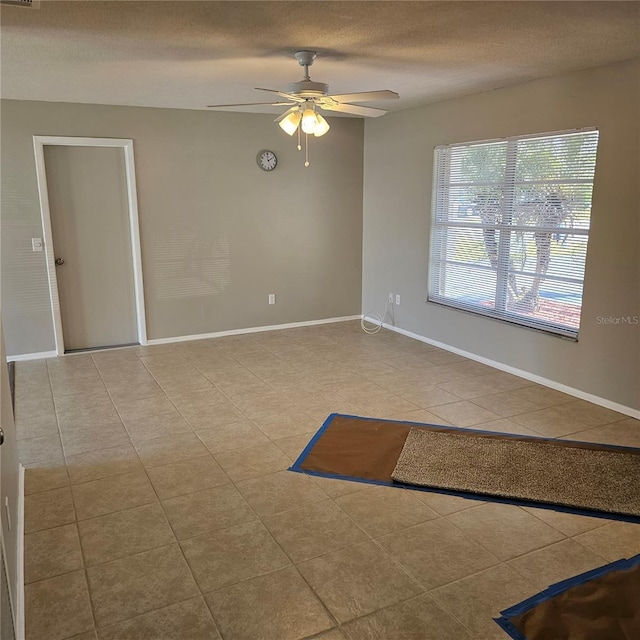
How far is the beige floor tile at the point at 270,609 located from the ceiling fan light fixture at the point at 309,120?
2536mm

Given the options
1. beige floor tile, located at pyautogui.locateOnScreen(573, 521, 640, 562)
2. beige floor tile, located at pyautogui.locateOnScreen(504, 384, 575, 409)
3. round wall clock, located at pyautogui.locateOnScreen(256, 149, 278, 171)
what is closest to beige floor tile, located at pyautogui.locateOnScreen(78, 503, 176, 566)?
beige floor tile, located at pyautogui.locateOnScreen(573, 521, 640, 562)

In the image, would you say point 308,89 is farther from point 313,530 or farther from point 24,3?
point 313,530

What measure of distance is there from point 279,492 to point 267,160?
4.14m

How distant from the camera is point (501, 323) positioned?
5.02 metres

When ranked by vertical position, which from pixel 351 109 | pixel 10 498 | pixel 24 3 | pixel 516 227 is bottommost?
pixel 10 498

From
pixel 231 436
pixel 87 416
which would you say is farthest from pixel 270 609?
pixel 87 416

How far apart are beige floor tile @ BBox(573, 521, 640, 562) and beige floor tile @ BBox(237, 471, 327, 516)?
1.30m

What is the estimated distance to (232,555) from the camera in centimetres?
252

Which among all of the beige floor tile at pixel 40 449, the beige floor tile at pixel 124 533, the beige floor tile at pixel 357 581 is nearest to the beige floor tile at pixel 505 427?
the beige floor tile at pixel 357 581

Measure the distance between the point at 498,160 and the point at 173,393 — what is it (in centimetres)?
340

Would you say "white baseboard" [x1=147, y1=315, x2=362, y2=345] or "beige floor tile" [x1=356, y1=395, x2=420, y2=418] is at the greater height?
"white baseboard" [x1=147, y1=315, x2=362, y2=345]

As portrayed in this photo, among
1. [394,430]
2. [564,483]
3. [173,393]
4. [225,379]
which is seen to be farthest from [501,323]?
[173,393]

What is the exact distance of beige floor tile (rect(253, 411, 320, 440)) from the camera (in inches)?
149

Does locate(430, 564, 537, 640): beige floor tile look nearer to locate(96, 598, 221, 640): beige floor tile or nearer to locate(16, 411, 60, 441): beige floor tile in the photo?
locate(96, 598, 221, 640): beige floor tile
